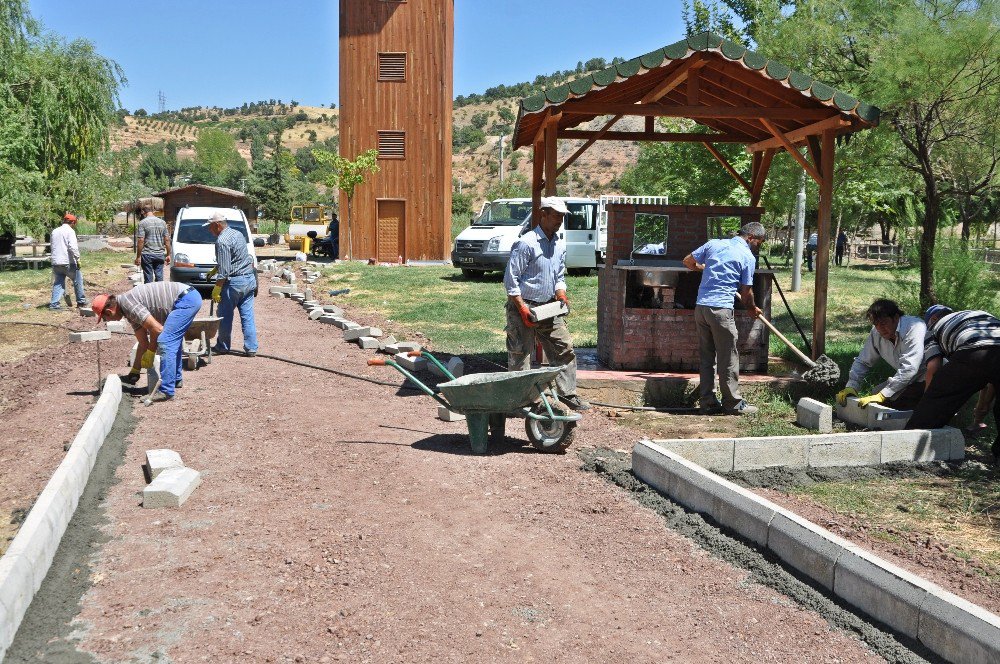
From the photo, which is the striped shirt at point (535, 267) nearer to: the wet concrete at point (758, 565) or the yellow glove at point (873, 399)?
the wet concrete at point (758, 565)

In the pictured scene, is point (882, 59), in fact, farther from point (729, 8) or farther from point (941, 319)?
point (729, 8)

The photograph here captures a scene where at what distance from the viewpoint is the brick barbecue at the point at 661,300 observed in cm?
1002

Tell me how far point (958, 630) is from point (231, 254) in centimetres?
929

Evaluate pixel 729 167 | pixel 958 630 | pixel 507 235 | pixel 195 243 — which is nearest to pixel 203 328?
pixel 729 167

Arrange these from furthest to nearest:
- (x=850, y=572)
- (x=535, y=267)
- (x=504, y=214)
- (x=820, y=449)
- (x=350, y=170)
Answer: (x=350, y=170), (x=504, y=214), (x=535, y=267), (x=820, y=449), (x=850, y=572)


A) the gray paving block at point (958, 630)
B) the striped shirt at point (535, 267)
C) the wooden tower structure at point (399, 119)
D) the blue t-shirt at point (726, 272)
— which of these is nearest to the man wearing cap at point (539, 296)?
the striped shirt at point (535, 267)

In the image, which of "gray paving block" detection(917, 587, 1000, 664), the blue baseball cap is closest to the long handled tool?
the blue baseball cap

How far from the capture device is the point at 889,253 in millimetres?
42844

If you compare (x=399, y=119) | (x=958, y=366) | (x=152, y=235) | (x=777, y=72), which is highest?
(x=399, y=119)

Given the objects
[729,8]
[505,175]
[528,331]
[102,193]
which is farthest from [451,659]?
[505,175]

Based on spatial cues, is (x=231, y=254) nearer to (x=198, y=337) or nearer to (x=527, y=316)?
(x=198, y=337)

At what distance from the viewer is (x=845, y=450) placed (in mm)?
6793

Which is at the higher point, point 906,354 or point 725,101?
point 725,101

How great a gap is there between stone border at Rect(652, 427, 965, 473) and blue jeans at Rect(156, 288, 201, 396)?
15.7 feet
